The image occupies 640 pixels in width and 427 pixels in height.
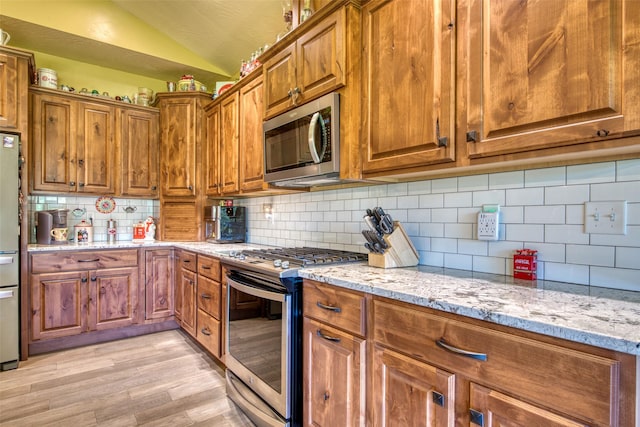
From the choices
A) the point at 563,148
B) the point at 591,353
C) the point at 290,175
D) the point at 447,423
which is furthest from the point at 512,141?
the point at 290,175

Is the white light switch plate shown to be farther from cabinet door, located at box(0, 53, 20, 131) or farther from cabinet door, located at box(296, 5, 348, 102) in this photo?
cabinet door, located at box(0, 53, 20, 131)

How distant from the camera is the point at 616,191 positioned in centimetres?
115

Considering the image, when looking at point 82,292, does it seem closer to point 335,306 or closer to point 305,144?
point 305,144

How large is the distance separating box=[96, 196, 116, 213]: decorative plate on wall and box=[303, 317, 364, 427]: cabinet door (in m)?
3.02

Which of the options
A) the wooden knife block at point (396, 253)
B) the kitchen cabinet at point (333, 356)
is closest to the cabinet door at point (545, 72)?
the wooden knife block at point (396, 253)

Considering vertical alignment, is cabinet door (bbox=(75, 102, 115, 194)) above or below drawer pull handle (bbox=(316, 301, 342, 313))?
above

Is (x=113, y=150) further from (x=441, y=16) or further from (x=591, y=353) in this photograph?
(x=591, y=353)

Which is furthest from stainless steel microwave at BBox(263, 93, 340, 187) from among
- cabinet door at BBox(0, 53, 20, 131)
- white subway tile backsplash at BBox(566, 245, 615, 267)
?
cabinet door at BBox(0, 53, 20, 131)

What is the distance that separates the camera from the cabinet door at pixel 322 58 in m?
1.71

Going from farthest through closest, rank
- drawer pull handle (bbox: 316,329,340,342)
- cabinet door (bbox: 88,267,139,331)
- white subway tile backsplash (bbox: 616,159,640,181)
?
cabinet door (bbox: 88,267,139,331) < drawer pull handle (bbox: 316,329,340,342) < white subway tile backsplash (bbox: 616,159,640,181)

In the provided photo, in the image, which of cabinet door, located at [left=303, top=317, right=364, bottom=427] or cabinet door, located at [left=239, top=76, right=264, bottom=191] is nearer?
cabinet door, located at [left=303, top=317, right=364, bottom=427]

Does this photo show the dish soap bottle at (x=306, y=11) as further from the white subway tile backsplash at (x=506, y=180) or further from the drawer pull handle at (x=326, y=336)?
the drawer pull handle at (x=326, y=336)

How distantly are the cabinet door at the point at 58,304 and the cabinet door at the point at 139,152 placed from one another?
3.22 feet

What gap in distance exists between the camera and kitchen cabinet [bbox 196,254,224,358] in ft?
7.78
